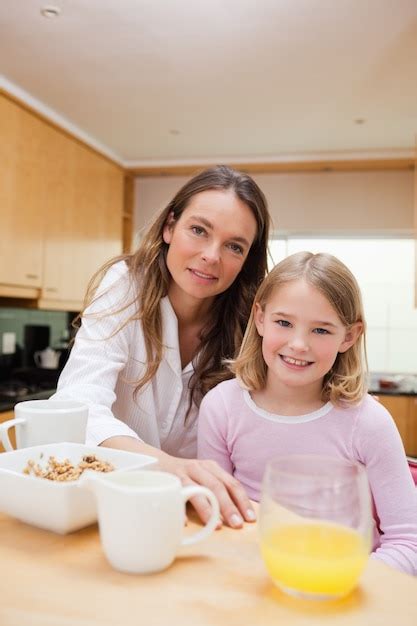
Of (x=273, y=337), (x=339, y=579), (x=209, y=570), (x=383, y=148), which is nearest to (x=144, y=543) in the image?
(x=209, y=570)

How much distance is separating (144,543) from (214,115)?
3750 mm

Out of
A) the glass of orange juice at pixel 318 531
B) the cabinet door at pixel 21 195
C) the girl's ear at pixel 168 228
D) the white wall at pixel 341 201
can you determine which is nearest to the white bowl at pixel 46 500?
the glass of orange juice at pixel 318 531

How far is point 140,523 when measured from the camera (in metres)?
0.62

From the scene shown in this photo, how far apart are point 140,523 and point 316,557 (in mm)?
180

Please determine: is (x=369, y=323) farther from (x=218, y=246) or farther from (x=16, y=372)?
(x=218, y=246)

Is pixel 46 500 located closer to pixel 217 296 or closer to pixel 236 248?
pixel 236 248

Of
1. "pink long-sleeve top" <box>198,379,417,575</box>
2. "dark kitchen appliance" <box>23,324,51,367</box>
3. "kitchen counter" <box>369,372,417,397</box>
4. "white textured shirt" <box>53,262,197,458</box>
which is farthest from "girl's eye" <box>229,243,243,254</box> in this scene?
"dark kitchen appliance" <box>23,324,51,367</box>

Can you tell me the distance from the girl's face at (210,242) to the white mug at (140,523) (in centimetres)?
89

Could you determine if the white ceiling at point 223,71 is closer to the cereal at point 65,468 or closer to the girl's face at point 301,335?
the girl's face at point 301,335

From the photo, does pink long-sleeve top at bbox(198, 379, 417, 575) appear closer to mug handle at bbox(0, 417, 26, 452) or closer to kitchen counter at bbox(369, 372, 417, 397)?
mug handle at bbox(0, 417, 26, 452)

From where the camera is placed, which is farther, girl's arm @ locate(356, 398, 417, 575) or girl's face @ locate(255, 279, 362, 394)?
girl's face @ locate(255, 279, 362, 394)

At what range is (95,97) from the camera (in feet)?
12.4

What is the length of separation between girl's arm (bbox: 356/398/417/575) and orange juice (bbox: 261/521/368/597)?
1.44ft

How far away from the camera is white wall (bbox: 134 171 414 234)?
5070 millimetres
